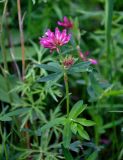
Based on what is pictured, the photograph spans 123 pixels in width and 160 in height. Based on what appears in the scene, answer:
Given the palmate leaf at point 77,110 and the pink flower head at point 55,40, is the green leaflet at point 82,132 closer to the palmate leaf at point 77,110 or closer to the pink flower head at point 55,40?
the palmate leaf at point 77,110

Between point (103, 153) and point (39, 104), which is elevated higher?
point (39, 104)

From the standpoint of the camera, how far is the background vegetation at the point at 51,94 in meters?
1.48

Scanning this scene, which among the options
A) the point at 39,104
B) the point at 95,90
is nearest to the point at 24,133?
the point at 39,104

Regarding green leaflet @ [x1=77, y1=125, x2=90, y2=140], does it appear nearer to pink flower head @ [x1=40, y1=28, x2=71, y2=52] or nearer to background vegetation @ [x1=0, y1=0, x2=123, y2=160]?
background vegetation @ [x1=0, y1=0, x2=123, y2=160]

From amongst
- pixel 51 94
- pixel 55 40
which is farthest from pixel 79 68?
pixel 51 94

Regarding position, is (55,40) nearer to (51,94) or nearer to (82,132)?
(82,132)

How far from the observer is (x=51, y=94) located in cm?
157

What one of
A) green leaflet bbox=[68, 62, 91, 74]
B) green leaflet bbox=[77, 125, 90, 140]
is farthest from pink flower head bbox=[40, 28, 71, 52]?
green leaflet bbox=[77, 125, 90, 140]

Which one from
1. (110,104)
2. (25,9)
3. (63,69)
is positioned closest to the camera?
(63,69)

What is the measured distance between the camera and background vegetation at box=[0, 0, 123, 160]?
148 centimetres

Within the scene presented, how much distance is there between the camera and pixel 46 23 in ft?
7.22

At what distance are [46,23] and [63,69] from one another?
0.99 m

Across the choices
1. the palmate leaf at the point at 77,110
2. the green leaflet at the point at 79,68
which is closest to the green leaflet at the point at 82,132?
the palmate leaf at the point at 77,110

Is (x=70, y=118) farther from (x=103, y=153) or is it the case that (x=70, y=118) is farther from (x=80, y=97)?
(x=80, y=97)
